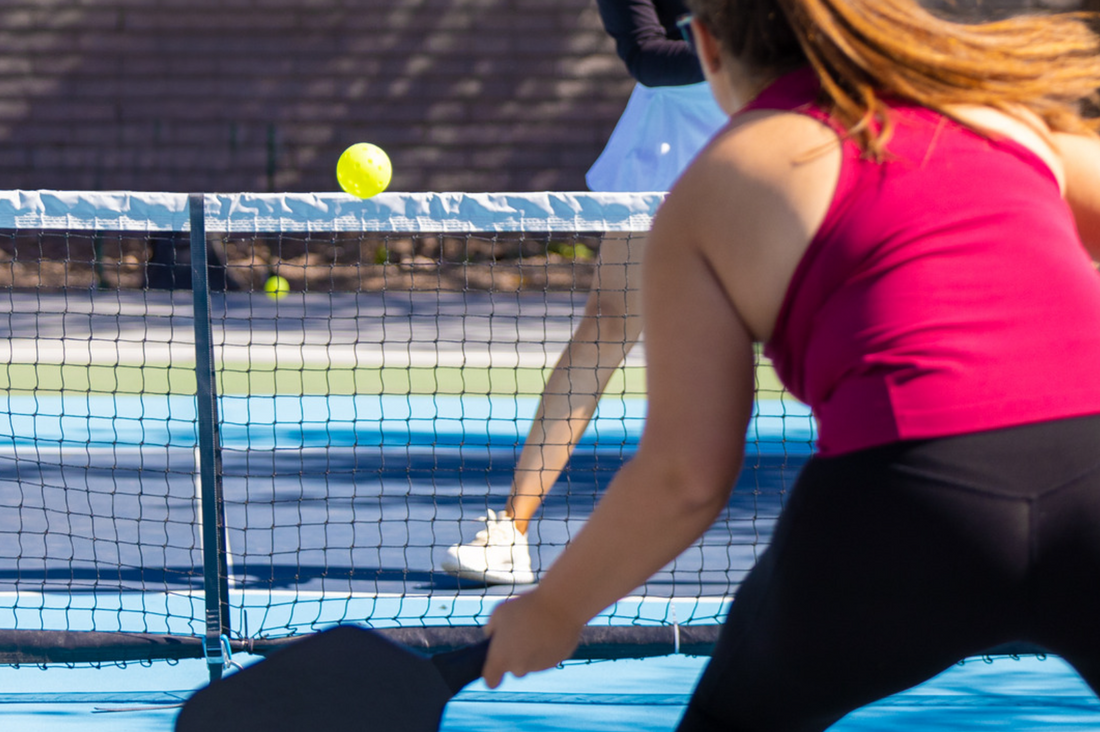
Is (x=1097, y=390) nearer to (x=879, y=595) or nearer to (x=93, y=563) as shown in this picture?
(x=879, y=595)

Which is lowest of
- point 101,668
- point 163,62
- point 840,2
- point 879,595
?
point 101,668

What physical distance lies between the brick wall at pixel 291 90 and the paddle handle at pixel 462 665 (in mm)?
13981

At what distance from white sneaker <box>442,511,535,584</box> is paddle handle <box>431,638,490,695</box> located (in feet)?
7.70

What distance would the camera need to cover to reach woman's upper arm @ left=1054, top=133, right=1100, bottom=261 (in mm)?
1671

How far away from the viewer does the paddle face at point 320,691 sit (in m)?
1.75

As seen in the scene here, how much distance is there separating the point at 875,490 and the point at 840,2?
528mm

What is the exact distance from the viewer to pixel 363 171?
8023 mm

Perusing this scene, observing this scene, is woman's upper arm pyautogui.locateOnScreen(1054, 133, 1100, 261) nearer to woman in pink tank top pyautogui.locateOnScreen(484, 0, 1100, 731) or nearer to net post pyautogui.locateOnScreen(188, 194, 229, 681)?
woman in pink tank top pyautogui.locateOnScreen(484, 0, 1100, 731)

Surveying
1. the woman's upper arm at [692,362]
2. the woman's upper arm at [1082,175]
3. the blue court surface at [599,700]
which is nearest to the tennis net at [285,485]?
the blue court surface at [599,700]

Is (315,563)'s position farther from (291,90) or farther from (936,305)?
(291,90)

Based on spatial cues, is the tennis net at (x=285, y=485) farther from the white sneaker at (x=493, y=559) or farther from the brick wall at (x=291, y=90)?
the brick wall at (x=291, y=90)

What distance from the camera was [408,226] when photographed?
3.33 m

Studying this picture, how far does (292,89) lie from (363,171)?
788 centimetres

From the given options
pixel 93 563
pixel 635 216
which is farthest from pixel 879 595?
pixel 93 563
